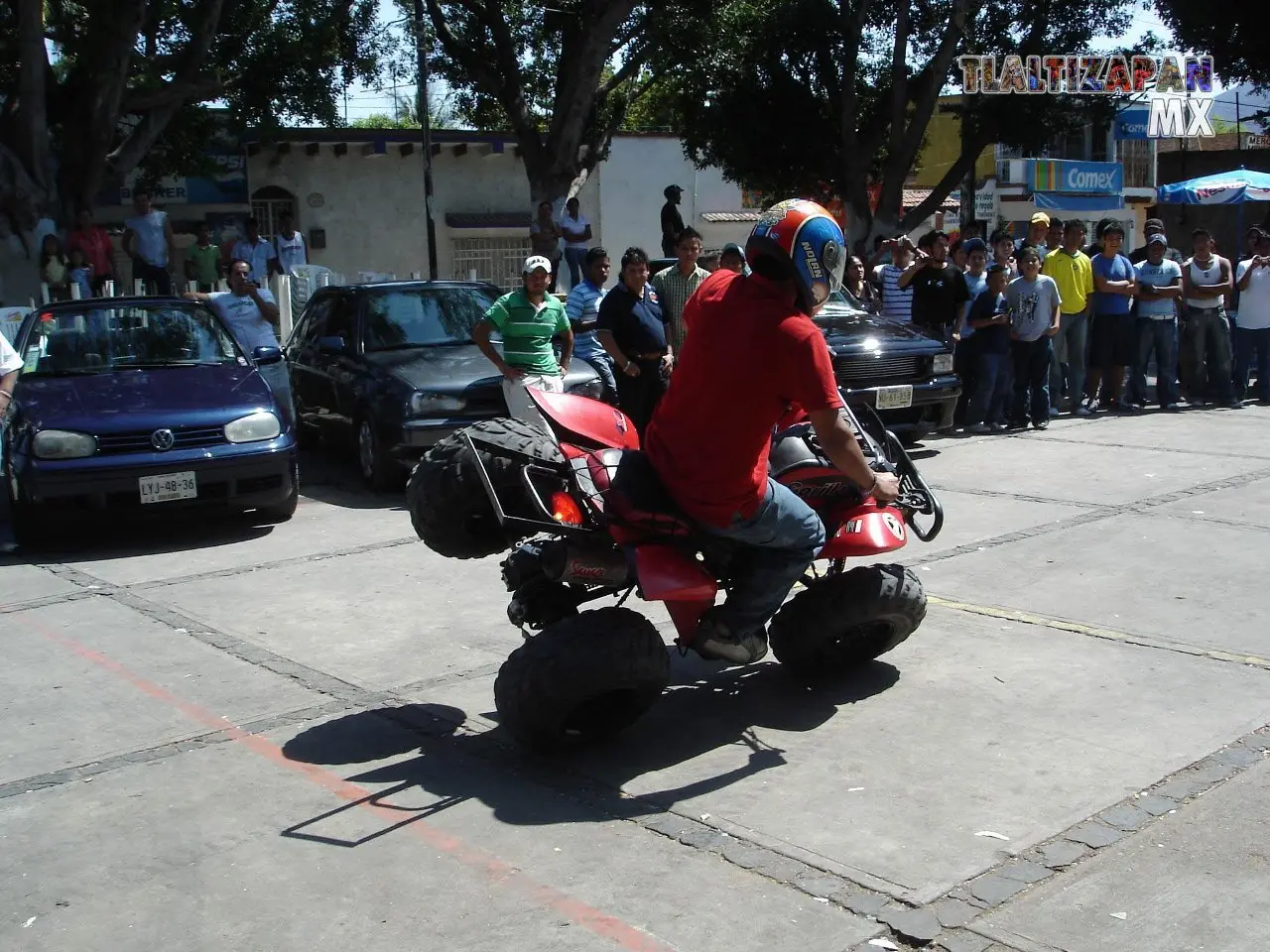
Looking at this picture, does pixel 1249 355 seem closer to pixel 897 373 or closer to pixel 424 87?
pixel 897 373

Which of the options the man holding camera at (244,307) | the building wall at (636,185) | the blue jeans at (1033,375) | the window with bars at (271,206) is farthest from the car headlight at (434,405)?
the building wall at (636,185)

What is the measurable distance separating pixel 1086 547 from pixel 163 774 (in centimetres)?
531

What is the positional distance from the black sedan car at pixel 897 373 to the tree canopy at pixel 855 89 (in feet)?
36.5

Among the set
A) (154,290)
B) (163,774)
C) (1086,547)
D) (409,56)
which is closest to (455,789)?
(163,774)

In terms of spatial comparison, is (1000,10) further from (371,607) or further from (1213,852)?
(1213,852)

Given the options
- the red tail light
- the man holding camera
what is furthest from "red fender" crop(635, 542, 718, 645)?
the man holding camera

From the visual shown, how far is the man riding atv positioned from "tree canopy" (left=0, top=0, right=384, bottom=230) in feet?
43.7

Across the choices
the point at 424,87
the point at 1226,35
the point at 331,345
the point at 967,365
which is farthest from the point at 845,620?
the point at 1226,35

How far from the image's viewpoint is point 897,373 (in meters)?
11.6

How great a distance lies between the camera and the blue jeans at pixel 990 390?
42.2 ft

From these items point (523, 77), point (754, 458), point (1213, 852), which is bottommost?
point (1213, 852)

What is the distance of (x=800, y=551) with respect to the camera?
5086 mm

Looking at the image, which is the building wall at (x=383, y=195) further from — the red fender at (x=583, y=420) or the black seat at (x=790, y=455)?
the black seat at (x=790, y=455)

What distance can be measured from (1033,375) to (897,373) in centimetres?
214
